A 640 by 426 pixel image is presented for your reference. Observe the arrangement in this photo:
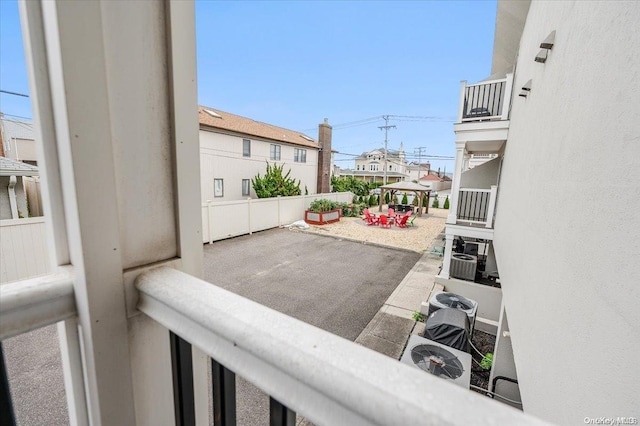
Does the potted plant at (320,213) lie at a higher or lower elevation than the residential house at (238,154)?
lower

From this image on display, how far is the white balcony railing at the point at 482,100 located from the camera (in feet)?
23.7

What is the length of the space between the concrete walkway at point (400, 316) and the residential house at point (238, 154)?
10.2 metres

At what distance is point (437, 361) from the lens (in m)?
3.52

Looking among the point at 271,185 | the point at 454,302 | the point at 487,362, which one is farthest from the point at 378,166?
the point at 487,362

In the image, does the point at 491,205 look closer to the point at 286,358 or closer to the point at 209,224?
the point at 286,358

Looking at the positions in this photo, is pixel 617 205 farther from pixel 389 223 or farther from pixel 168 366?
pixel 389 223

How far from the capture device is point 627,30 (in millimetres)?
1295

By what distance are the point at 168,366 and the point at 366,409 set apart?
75 cm

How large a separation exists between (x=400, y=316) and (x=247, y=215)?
8.31 m

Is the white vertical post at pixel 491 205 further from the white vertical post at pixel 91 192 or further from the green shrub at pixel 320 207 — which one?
the green shrub at pixel 320 207

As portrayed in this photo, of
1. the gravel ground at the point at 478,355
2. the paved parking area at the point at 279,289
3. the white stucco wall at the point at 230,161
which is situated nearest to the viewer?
the paved parking area at the point at 279,289

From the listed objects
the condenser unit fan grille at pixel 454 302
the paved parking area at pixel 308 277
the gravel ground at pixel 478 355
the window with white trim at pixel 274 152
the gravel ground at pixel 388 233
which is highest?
the window with white trim at pixel 274 152

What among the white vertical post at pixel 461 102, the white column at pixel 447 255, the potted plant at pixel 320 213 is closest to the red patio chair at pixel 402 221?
the potted plant at pixel 320 213

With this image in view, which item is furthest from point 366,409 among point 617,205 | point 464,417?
point 617,205
